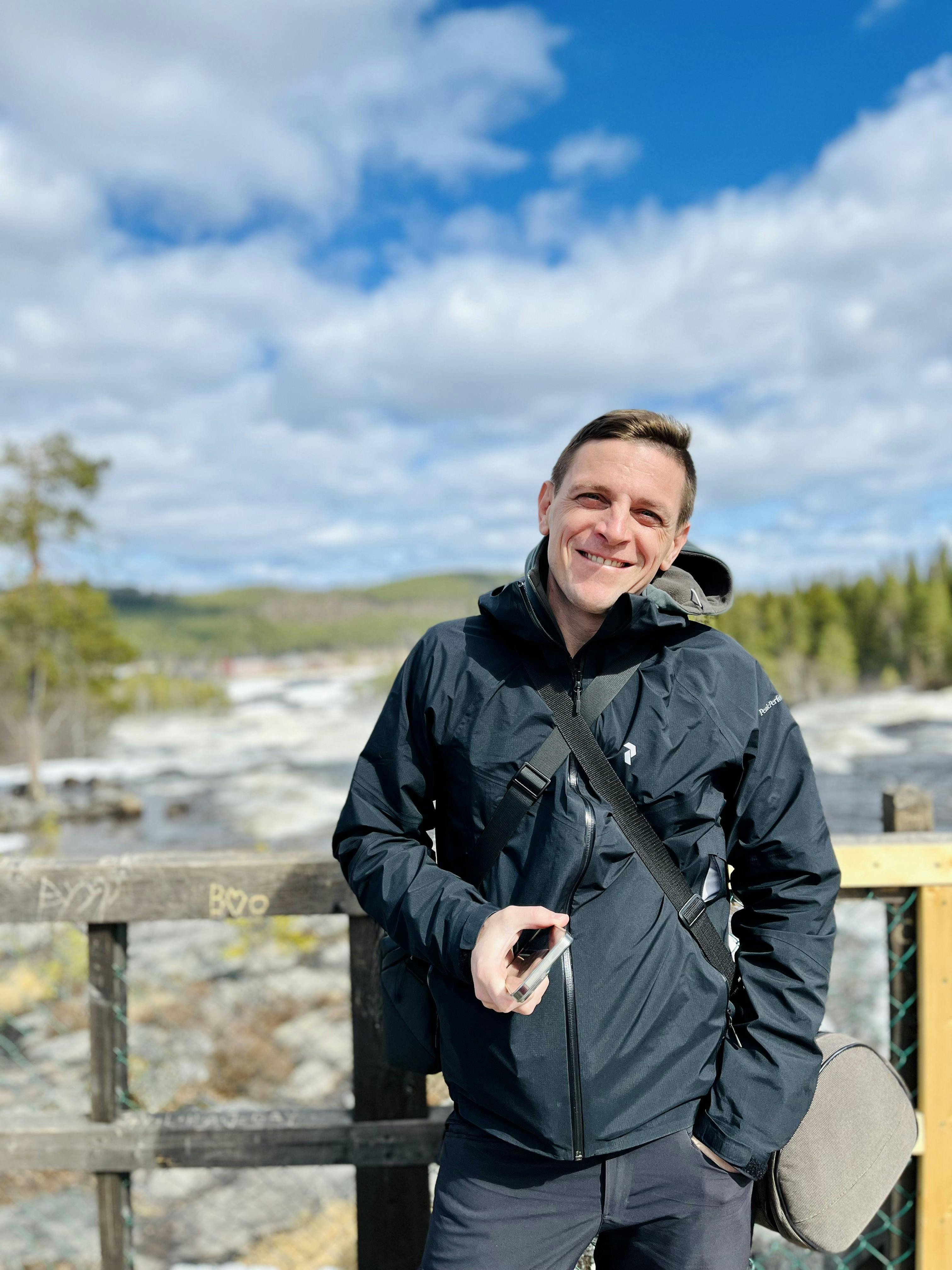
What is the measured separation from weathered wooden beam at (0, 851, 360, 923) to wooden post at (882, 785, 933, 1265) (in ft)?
5.22

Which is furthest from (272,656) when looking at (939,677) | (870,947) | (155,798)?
(870,947)

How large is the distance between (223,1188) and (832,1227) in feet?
17.9

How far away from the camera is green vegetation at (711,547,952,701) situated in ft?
266

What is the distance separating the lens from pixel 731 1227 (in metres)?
1.86

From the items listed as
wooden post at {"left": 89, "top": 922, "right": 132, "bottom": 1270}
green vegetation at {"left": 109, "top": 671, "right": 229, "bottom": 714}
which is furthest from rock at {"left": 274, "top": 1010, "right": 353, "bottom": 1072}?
green vegetation at {"left": 109, "top": 671, "right": 229, "bottom": 714}

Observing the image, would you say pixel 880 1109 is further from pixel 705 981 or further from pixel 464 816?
pixel 464 816

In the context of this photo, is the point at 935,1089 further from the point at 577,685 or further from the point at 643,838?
the point at 577,685

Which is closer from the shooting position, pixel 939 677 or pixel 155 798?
pixel 155 798

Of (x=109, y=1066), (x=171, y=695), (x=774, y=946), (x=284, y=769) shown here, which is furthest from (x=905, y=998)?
(x=171, y=695)

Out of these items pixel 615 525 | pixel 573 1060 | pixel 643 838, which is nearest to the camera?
pixel 573 1060

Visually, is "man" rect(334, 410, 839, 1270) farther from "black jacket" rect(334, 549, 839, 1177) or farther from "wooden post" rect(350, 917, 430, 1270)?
"wooden post" rect(350, 917, 430, 1270)

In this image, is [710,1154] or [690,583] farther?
[690,583]

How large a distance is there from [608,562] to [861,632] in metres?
92.9

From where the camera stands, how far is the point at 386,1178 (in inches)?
98.0
